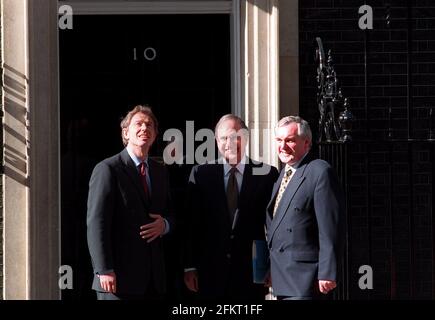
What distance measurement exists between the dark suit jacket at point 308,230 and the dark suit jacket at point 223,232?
27cm

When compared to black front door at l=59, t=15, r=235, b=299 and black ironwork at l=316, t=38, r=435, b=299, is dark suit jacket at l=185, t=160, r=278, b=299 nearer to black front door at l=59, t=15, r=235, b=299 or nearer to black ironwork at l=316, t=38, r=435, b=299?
black ironwork at l=316, t=38, r=435, b=299

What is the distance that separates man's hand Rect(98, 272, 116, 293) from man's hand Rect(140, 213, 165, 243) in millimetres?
308

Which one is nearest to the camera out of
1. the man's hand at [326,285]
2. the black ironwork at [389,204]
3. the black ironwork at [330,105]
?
the man's hand at [326,285]

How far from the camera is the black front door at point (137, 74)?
8.60 meters

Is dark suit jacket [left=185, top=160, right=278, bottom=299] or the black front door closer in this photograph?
dark suit jacket [left=185, top=160, right=278, bottom=299]

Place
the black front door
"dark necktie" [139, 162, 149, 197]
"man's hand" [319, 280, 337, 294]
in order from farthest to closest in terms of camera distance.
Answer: the black front door < "dark necktie" [139, 162, 149, 197] < "man's hand" [319, 280, 337, 294]

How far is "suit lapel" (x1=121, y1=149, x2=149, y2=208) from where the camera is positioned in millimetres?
6957

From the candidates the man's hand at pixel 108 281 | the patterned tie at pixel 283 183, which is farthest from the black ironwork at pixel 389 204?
the man's hand at pixel 108 281

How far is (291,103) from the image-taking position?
8.27 metres

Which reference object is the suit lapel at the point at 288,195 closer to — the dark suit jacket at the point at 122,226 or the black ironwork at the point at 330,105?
the dark suit jacket at the point at 122,226

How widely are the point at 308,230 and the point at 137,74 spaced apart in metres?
2.48

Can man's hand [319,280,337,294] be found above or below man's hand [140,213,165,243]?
below

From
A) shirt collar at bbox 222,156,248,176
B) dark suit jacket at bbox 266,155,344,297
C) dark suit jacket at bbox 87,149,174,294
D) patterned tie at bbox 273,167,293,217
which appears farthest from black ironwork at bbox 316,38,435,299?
dark suit jacket at bbox 87,149,174,294
